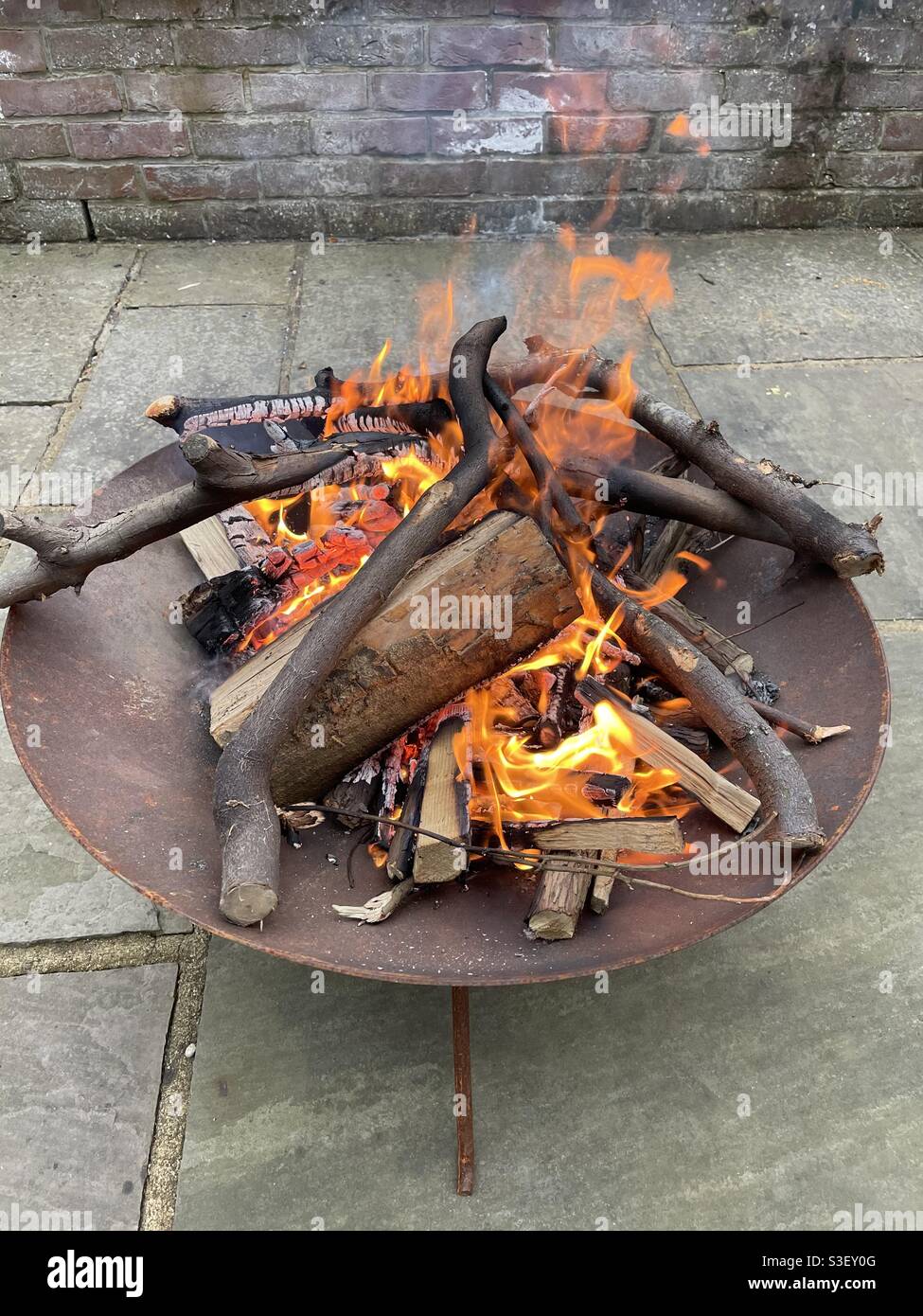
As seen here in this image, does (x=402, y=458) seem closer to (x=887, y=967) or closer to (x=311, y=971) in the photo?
(x=311, y=971)

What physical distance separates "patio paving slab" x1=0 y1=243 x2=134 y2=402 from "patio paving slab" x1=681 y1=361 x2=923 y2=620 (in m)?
2.77

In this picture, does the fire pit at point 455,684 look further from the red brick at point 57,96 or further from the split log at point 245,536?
the red brick at point 57,96

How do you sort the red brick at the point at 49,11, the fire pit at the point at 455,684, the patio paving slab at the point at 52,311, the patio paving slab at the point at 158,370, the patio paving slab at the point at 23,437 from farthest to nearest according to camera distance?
the red brick at the point at 49,11
the patio paving slab at the point at 52,311
the patio paving slab at the point at 158,370
the patio paving slab at the point at 23,437
the fire pit at the point at 455,684

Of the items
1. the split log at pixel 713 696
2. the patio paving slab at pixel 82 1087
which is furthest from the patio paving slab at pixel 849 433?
the patio paving slab at pixel 82 1087

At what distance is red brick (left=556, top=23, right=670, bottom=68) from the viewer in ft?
14.7

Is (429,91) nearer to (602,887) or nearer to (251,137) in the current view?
(251,137)

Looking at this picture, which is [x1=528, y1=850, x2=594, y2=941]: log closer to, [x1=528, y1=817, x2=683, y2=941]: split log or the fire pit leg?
[x1=528, y1=817, x2=683, y2=941]: split log

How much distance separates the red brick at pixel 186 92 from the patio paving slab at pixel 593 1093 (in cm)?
415

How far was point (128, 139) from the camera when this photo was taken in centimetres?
471

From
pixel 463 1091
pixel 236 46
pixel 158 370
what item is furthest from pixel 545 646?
pixel 236 46

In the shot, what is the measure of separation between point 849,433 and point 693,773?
2.47 m

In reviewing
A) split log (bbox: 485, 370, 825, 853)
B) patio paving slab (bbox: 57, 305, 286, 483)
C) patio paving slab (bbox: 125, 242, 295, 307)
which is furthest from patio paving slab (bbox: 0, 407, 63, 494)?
split log (bbox: 485, 370, 825, 853)

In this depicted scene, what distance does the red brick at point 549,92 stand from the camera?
4578 mm
